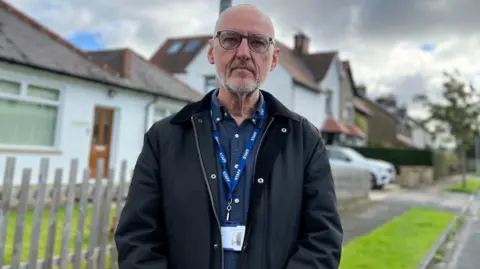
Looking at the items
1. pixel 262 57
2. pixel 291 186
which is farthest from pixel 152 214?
pixel 262 57

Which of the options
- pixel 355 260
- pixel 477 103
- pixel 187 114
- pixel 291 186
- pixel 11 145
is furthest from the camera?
pixel 477 103

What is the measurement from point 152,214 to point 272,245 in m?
0.64

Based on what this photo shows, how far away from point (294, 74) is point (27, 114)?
16.8 metres

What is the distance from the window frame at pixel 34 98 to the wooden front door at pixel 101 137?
1.50 m

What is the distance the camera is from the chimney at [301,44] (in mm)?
29594

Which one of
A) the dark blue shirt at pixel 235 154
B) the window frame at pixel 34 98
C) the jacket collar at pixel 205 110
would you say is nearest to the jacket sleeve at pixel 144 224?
the jacket collar at pixel 205 110

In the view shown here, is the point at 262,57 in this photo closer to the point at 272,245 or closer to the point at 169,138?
the point at 169,138

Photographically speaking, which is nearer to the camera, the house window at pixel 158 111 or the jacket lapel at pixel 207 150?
the jacket lapel at pixel 207 150

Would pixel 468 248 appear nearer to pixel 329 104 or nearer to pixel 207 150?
pixel 207 150

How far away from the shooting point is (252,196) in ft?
5.98

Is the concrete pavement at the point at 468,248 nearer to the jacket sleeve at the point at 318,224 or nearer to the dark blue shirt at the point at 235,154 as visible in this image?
the jacket sleeve at the point at 318,224

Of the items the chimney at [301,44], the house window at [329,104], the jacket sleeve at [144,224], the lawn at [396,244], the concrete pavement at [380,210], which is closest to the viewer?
the jacket sleeve at [144,224]

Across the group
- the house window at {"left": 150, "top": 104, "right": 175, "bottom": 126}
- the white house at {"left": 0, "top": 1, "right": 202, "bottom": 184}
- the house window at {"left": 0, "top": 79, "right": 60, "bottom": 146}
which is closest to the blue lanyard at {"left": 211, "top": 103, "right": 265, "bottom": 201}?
the white house at {"left": 0, "top": 1, "right": 202, "bottom": 184}

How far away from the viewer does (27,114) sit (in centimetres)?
977
